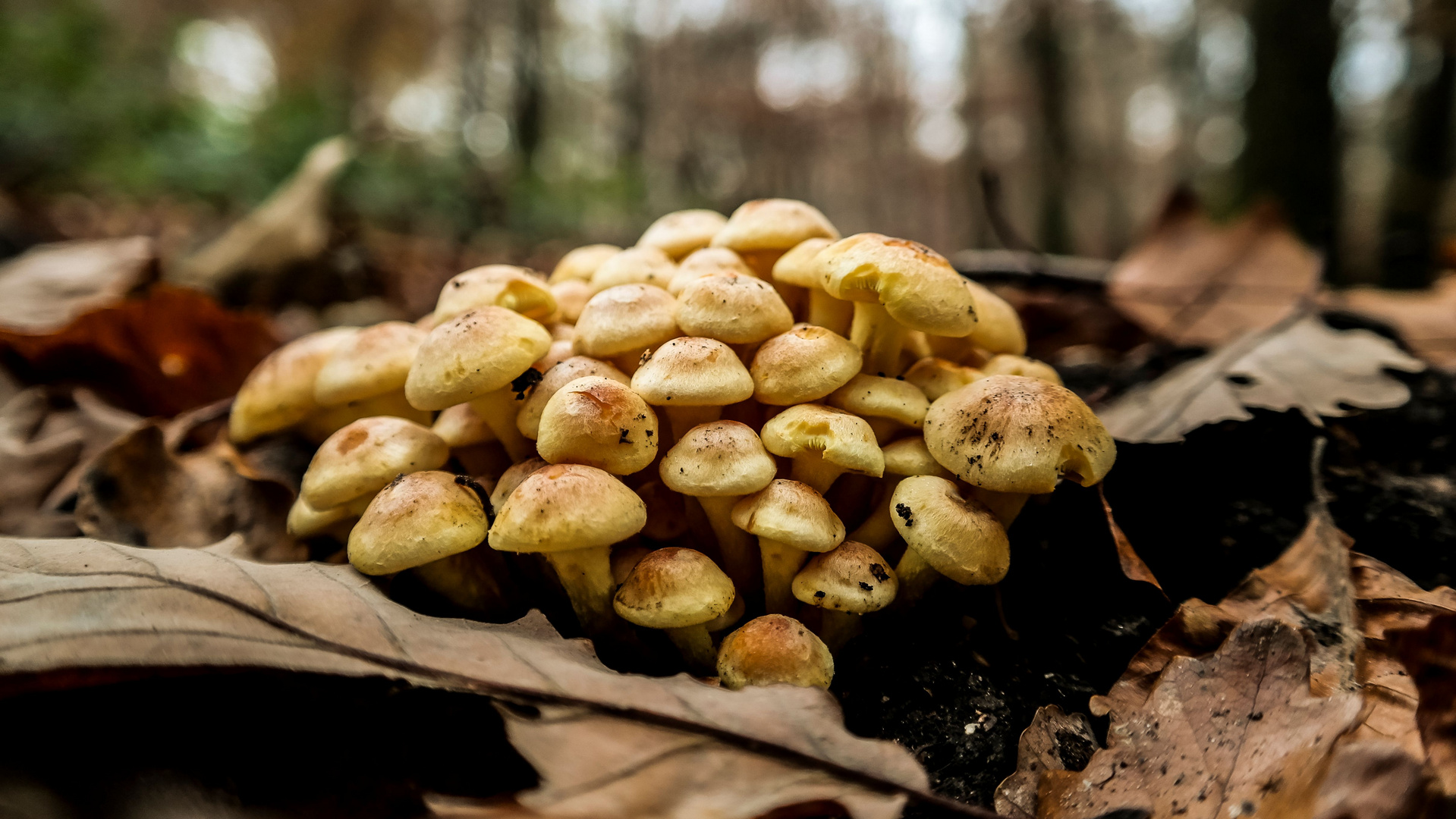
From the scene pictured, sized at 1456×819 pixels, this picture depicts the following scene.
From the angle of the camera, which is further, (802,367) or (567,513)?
(802,367)

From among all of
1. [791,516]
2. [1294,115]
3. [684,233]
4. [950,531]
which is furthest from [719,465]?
[1294,115]

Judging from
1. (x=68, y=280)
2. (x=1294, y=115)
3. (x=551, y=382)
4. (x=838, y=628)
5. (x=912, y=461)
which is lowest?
(x=838, y=628)

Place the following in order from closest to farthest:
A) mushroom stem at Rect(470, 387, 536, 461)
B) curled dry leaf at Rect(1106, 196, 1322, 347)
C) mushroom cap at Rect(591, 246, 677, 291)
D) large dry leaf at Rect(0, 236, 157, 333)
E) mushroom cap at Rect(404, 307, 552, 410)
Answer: mushroom cap at Rect(404, 307, 552, 410), mushroom stem at Rect(470, 387, 536, 461), mushroom cap at Rect(591, 246, 677, 291), large dry leaf at Rect(0, 236, 157, 333), curled dry leaf at Rect(1106, 196, 1322, 347)

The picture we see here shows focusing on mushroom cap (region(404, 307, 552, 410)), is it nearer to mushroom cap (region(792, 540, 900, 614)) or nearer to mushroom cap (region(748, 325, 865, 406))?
mushroom cap (region(748, 325, 865, 406))

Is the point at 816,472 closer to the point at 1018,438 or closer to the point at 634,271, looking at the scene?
the point at 1018,438

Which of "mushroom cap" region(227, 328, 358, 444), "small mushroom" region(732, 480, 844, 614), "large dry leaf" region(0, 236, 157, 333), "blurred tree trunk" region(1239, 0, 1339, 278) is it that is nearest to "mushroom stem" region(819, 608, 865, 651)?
"small mushroom" region(732, 480, 844, 614)
